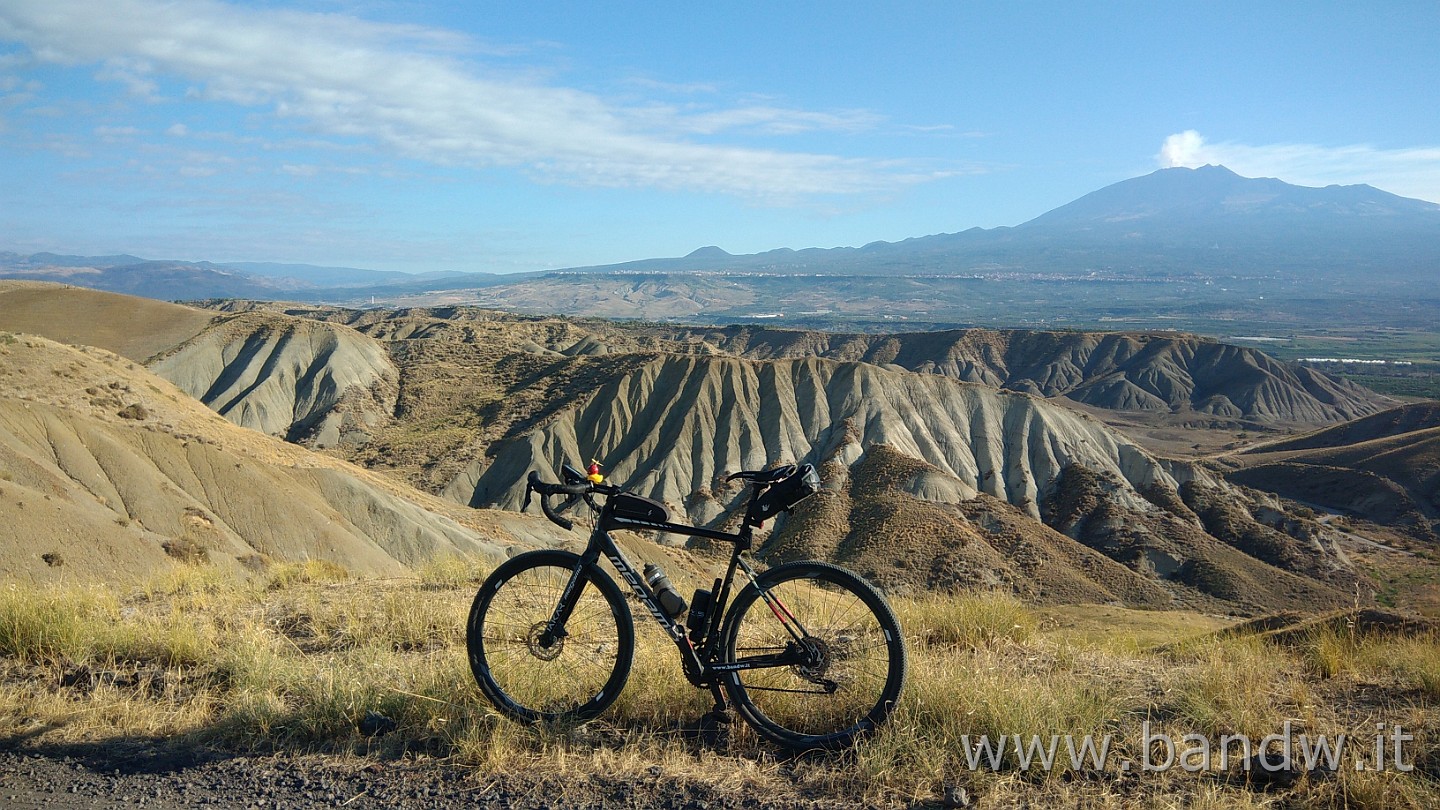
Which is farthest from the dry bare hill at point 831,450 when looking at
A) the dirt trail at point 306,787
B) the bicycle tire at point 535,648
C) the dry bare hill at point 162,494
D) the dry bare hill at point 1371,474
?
the dirt trail at point 306,787

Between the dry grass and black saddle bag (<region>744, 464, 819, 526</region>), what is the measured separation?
1.26 meters

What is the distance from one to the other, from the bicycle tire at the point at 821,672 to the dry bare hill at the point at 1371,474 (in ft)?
218

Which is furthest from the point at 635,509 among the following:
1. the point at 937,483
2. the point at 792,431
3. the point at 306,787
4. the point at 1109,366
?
the point at 1109,366

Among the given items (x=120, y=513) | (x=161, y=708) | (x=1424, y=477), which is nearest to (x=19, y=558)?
(x=120, y=513)

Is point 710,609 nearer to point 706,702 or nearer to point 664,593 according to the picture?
point 664,593

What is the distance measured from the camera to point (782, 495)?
15.0 feet

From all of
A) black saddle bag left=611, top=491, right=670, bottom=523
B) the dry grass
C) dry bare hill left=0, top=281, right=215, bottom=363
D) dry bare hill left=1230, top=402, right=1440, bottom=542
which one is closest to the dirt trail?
the dry grass

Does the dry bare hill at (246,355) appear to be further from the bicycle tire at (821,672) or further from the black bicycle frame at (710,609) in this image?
the bicycle tire at (821,672)

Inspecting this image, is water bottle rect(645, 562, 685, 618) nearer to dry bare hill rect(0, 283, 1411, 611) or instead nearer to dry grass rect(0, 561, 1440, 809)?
dry grass rect(0, 561, 1440, 809)

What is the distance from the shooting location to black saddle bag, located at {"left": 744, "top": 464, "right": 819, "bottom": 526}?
4.51m

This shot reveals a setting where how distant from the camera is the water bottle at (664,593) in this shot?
4.62 metres

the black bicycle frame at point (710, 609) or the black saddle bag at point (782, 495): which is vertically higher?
→ the black saddle bag at point (782, 495)

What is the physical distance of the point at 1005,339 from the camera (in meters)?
134

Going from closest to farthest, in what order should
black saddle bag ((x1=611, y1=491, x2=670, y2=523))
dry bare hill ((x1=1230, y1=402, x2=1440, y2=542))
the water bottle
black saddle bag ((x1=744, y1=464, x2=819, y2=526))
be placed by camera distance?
black saddle bag ((x1=744, y1=464, x2=819, y2=526)), the water bottle, black saddle bag ((x1=611, y1=491, x2=670, y2=523)), dry bare hill ((x1=1230, y1=402, x2=1440, y2=542))
